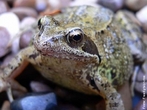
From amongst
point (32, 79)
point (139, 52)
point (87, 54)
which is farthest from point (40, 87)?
point (139, 52)

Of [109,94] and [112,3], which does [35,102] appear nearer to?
[109,94]

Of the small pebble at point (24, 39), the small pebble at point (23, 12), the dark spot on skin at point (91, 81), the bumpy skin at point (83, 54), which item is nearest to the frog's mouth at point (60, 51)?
the bumpy skin at point (83, 54)

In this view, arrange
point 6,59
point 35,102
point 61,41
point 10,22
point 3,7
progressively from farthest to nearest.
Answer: point 3,7, point 10,22, point 6,59, point 35,102, point 61,41

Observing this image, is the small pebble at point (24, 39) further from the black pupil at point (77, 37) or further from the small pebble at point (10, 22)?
the black pupil at point (77, 37)

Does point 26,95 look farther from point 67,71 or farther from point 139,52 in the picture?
point 139,52

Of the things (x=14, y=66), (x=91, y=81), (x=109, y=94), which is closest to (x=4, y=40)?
(x=14, y=66)

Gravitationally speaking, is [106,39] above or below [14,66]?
above

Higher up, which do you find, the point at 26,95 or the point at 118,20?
the point at 118,20
